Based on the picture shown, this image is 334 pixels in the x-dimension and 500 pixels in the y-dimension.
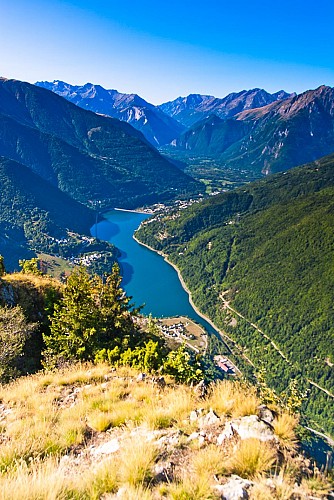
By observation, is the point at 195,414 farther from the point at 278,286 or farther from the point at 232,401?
the point at 278,286

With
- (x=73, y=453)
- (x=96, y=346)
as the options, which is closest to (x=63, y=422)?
(x=73, y=453)

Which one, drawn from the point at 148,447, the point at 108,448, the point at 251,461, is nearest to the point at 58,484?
the point at 148,447

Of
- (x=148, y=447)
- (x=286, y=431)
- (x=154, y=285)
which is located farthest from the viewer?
(x=154, y=285)

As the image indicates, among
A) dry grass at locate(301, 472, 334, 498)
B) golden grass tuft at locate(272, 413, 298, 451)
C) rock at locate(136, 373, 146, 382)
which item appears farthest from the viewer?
rock at locate(136, 373, 146, 382)

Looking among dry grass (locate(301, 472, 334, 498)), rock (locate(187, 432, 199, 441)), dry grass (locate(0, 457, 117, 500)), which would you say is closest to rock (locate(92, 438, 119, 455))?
dry grass (locate(0, 457, 117, 500))

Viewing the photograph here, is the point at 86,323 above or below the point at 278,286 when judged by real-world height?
above

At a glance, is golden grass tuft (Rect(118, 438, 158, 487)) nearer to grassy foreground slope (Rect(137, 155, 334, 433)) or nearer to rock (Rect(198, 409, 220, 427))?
rock (Rect(198, 409, 220, 427))
